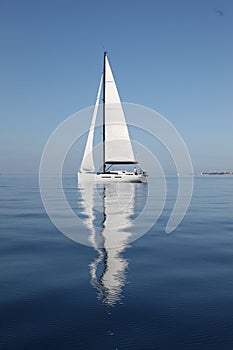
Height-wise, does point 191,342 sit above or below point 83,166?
below

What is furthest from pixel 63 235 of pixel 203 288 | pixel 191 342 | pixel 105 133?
pixel 105 133

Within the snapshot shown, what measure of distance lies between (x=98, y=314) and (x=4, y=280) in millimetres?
3841

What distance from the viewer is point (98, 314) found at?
7.82 meters

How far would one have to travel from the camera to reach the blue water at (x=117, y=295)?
6.78 metres

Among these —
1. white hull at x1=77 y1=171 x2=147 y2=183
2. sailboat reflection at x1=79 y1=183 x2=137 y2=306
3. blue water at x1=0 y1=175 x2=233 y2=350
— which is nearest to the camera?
blue water at x1=0 y1=175 x2=233 y2=350

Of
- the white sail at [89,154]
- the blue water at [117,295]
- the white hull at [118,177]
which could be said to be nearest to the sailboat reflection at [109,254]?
the blue water at [117,295]

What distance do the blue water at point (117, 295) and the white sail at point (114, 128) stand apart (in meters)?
63.5

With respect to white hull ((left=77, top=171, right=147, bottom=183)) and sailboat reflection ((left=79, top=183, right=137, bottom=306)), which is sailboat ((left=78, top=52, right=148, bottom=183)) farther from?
sailboat reflection ((left=79, top=183, right=137, bottom=306))

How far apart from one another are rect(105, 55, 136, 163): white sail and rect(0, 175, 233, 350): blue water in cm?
6354

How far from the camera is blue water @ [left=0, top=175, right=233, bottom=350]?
678 cm

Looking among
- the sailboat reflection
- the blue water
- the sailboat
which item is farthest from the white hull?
the blue water

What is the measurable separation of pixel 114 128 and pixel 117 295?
2806 inches

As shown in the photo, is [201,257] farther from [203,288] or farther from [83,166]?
[83,166]

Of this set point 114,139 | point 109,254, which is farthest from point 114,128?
point 109,254
